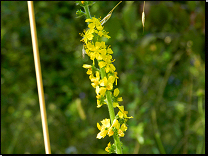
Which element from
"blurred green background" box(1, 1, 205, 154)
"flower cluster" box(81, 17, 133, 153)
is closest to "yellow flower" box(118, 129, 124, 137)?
"flower cluster" box(81, 17, 133, 153)

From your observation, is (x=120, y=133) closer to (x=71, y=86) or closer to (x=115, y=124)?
(x=115, y=124)

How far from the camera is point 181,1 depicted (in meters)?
0.94

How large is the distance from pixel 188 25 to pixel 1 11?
3.41 ft

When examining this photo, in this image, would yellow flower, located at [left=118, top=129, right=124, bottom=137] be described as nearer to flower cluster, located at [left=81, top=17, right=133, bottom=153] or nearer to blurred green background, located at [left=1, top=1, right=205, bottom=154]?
→ flower cluster, located at [left=81, top=17, right=133, bottom=153]

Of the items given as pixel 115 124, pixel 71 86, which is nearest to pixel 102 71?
pixel 115 124

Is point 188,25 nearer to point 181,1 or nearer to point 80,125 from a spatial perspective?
point 181,1

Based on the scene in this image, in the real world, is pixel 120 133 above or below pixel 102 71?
below

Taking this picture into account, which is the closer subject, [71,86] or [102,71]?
[102,71]

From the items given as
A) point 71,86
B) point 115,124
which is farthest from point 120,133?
point 71,86

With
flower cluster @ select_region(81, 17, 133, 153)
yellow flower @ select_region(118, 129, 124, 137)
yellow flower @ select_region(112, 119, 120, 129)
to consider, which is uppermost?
flower cluster @ select_region(81, 17, 133, 153)

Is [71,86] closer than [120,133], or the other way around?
[120,133]

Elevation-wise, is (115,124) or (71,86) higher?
(71,86)

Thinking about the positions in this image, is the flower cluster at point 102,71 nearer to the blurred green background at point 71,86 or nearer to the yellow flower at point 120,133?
the yellow flower at point 120,133

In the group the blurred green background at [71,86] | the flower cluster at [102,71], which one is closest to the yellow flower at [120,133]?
the flower cluster at [102,71]
